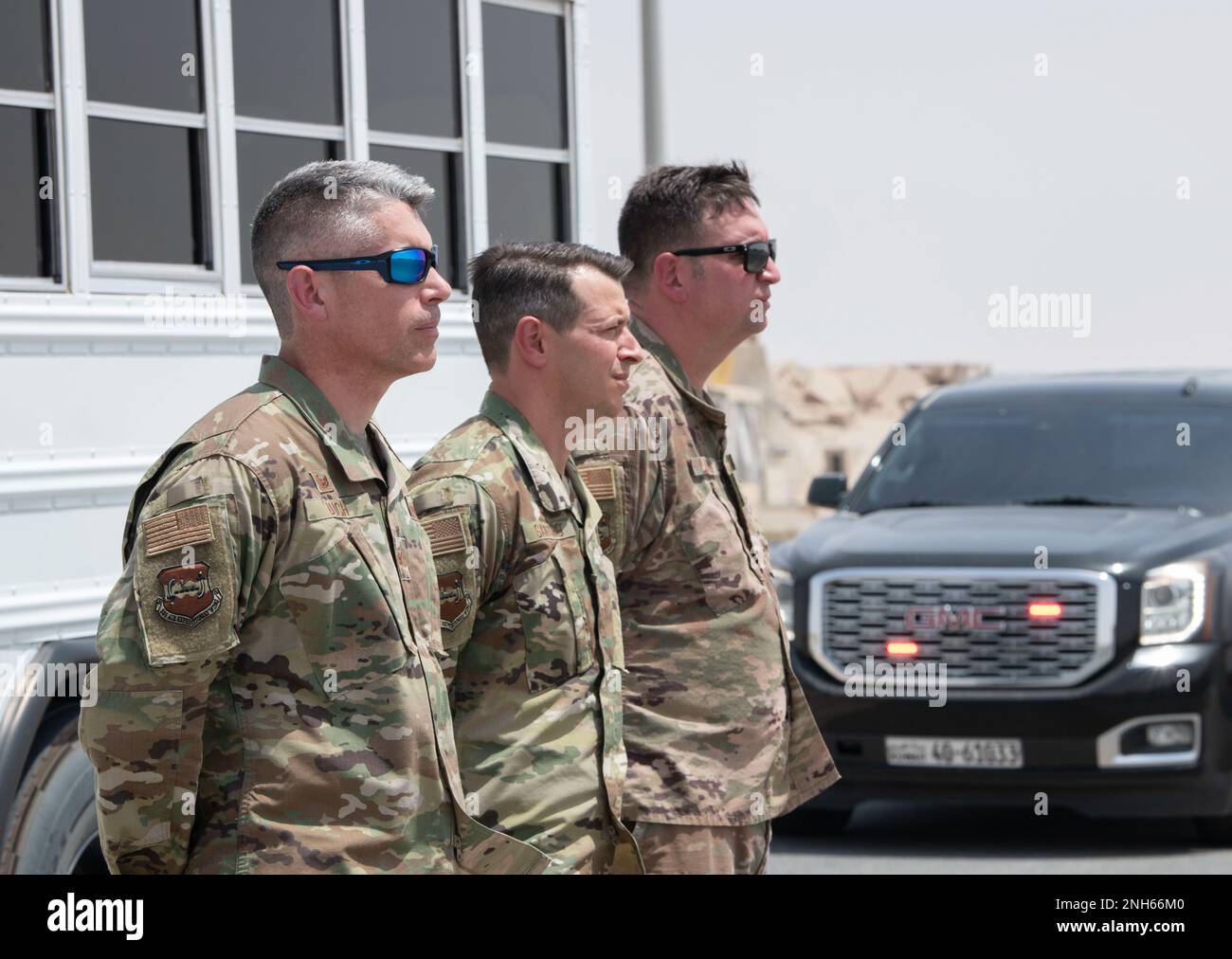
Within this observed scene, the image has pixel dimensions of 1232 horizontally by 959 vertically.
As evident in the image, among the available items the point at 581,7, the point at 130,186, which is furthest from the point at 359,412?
the point at 581,7

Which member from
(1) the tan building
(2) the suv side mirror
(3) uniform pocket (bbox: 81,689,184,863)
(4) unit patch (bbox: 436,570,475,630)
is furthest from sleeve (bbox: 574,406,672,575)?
(1) the tan building

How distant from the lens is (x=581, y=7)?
631 cm

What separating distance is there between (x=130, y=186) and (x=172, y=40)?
42cm

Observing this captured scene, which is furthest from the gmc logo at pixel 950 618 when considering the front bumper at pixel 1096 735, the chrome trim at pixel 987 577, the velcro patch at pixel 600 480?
the velcro patch at pixel 600 480

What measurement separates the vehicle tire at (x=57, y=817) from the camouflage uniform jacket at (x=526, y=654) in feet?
4.82

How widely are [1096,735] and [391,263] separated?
5.40 metres

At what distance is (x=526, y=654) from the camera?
12.0 ft

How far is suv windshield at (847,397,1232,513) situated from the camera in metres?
→ 8.85

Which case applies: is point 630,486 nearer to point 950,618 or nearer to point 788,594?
point 950,618

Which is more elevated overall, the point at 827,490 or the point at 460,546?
the point at 460,546

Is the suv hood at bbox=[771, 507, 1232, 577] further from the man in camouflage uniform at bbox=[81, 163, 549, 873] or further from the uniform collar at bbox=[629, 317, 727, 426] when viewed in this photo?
the man in camouflage uniform at bbox=[81, 163, 549, 873]

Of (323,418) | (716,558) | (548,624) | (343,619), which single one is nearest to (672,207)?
(716,558)
